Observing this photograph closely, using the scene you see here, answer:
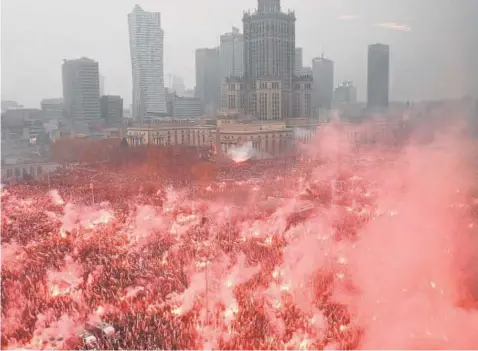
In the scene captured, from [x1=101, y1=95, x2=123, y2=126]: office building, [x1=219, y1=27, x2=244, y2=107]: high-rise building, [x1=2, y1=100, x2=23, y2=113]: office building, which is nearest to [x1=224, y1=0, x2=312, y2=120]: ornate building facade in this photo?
[x1=219, y1=27, x2=244, y2=107]: high-rise building

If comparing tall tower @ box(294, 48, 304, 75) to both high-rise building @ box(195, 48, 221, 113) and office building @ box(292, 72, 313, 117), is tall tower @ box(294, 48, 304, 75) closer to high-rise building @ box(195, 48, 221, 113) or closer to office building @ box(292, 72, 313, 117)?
office building @ box(292, 72, 313, 117)

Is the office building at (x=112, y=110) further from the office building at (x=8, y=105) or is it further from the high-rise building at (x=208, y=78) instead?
the office building at (x=8, y=105)

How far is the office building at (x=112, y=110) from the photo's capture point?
2527 centimetres

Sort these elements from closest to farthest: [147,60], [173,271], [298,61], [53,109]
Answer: [173,271], [53,109], [298,61], [147,60]

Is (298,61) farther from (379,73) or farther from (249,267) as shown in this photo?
(249,267)

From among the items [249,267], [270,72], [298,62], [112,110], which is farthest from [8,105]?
[298,62]

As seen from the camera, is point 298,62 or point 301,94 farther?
point 298,62

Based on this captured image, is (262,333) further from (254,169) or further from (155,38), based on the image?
(155,38)

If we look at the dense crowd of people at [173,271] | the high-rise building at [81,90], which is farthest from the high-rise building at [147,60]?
the dense crowd of people at [173,271]

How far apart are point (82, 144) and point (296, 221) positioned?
1199cm

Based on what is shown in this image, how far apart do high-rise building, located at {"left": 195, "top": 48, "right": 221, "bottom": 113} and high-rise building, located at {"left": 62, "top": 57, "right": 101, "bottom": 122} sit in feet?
27.4

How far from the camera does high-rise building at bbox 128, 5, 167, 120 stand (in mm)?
31641

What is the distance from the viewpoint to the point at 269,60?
26.0 m

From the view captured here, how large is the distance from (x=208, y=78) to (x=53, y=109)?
49.9ft
